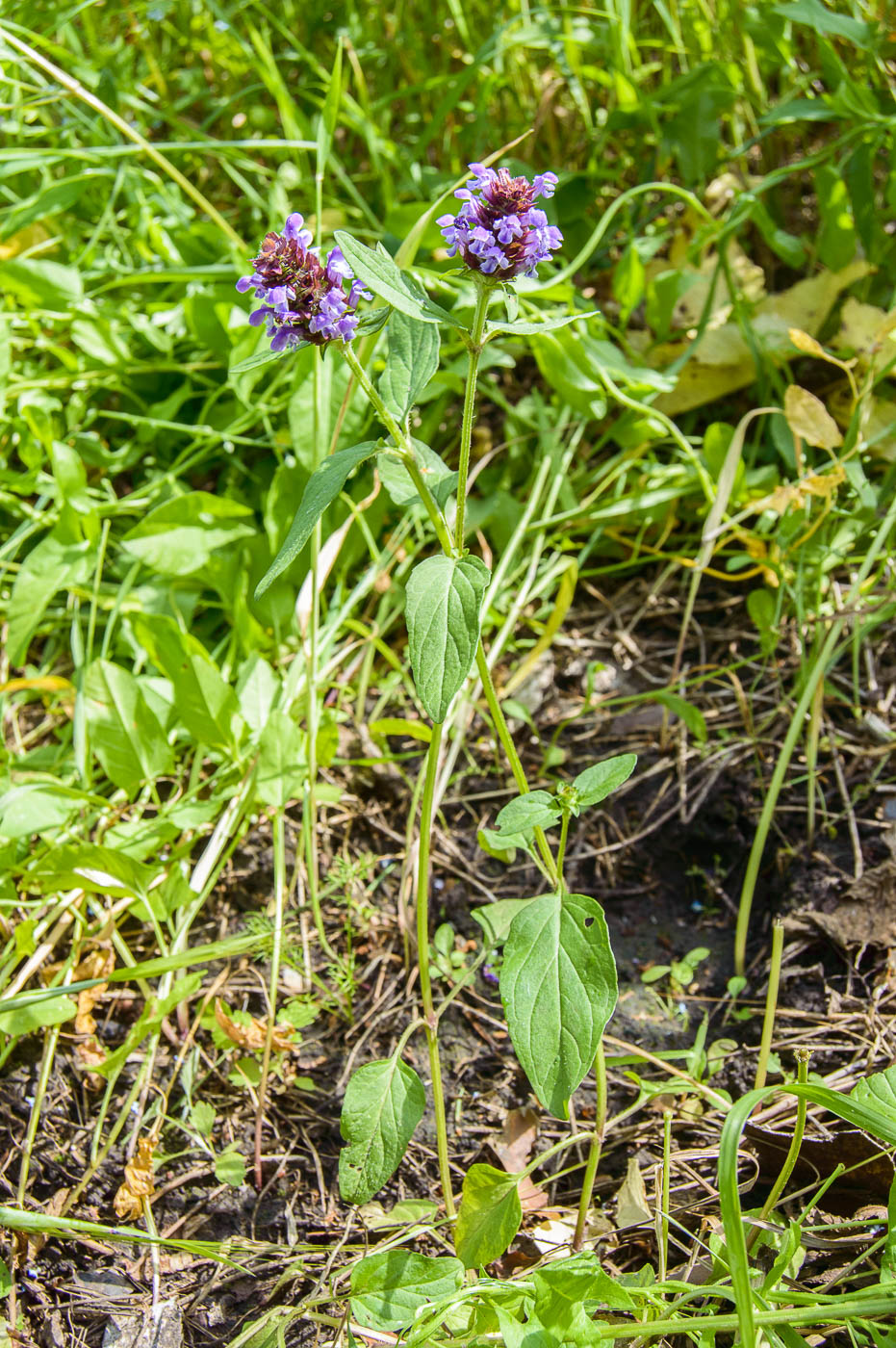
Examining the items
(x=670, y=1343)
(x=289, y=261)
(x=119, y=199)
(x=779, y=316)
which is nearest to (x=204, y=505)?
(x=289, y=261)

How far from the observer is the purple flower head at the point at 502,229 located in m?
0.75

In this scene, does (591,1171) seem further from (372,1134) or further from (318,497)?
(318,497)

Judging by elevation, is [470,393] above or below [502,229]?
below

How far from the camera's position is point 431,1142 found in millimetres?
1134

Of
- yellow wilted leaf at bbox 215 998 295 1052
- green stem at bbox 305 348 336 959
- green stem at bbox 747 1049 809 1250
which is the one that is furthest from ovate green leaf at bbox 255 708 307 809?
green stem at bbox 747 1049 809 1250

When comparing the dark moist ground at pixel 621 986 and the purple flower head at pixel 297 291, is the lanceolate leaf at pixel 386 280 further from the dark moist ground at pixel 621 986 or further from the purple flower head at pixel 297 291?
the dark moist ground at pixel 621 986

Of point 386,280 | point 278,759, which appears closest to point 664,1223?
point 278,759

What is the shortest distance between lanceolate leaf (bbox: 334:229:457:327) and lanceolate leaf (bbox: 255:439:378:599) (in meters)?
0.11

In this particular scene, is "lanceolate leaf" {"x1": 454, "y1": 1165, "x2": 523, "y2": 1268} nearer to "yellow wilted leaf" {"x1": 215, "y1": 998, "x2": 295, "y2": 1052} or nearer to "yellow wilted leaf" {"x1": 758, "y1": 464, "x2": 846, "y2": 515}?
"yellow wilted leaf" {"x1": 215, "y1": 998, "x2": 295, "y2": 1052}

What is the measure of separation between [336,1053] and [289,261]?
0.93m

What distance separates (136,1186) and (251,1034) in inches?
7.8

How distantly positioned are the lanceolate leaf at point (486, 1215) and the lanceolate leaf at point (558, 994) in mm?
139

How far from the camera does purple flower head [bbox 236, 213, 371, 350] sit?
2.57ft

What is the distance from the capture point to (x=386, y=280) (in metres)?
0.78
